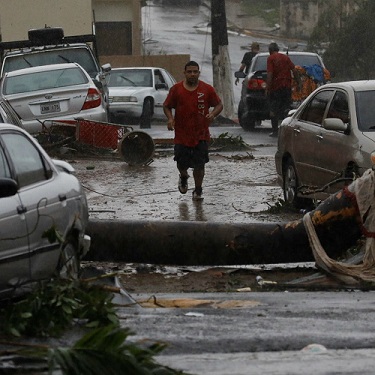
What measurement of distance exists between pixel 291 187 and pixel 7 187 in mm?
7693

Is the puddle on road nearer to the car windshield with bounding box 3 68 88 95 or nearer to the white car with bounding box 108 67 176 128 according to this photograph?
the car windshield with bounding box 3 68 88 95

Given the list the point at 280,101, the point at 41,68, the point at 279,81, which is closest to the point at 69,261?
the point at 41,68

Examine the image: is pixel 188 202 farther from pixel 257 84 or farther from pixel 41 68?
pixel 257 84

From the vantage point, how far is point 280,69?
26.3 meters

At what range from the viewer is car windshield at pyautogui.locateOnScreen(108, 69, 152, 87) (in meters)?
33.4

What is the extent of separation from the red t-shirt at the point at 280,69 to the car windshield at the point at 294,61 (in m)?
2.48

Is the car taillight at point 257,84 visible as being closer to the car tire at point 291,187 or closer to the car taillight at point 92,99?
the car taillight at point 92,99

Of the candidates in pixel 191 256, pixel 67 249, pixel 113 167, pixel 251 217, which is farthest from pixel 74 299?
pixel 113 167

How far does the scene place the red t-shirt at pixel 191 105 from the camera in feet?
52.2

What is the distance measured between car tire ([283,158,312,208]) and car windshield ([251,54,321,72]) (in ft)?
42.8

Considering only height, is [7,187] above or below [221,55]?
A: above

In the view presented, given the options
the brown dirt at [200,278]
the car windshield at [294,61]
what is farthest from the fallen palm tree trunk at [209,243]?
the car windshield at [294,61]

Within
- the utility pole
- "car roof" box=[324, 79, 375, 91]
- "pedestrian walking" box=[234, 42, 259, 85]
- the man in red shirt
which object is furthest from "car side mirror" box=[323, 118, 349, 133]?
the utility pole

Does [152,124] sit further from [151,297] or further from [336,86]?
[151,297]
